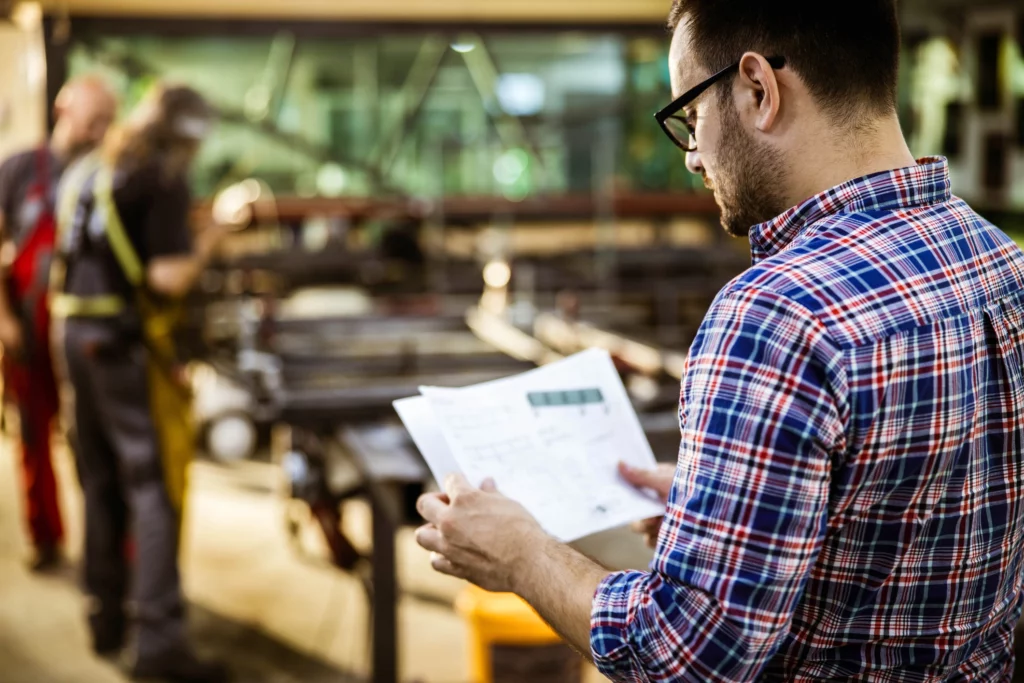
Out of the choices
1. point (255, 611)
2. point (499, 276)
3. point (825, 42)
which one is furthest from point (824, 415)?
point (499, 276)

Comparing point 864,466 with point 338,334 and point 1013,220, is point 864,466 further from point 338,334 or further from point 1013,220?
point 1013,220

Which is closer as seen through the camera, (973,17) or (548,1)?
(548,1)

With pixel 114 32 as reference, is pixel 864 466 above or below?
below

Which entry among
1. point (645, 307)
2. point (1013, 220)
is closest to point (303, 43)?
point (645, 307)

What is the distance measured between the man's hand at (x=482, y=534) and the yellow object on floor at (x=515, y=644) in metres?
1.49

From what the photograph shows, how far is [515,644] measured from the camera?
2678 millimetres

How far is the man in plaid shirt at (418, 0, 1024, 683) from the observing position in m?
0.90

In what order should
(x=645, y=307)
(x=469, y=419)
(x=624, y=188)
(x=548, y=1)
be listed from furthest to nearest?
(x=624, y=188) → (x=548, y=1) → (x=645, y=307) → (x=469, y=419)

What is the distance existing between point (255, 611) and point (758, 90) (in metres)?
3.50

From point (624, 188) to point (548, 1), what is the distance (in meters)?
3.86

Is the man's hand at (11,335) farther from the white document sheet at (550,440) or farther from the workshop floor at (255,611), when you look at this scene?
the white document sheet at (550,440)

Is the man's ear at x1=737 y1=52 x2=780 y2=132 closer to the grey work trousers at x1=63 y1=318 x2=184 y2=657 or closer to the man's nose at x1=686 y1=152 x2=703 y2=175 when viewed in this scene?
the man's nose at x1=686 y1=152 x2=703 y2=175

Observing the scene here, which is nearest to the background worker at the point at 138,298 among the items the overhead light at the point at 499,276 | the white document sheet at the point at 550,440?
the white document sheet at the point at 550,440

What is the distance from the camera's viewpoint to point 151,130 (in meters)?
3.27
